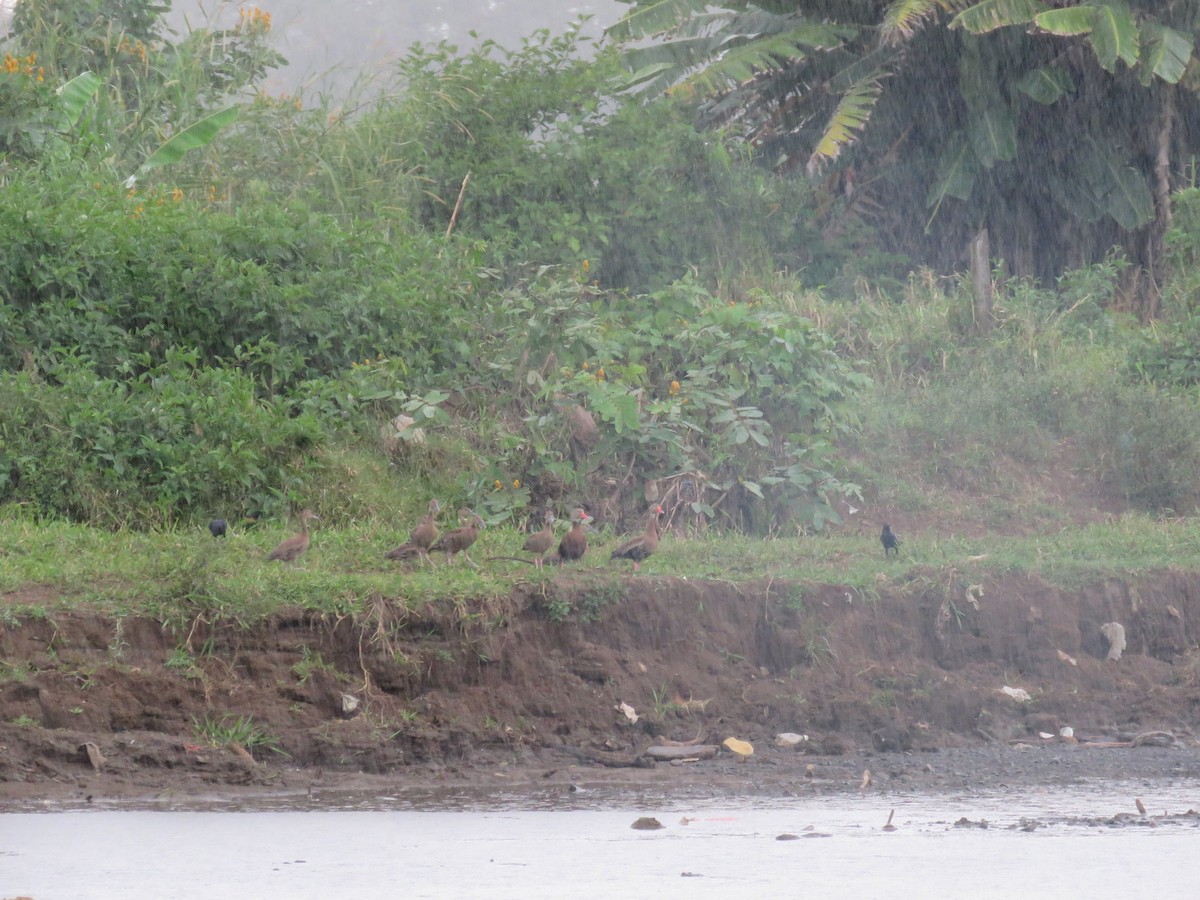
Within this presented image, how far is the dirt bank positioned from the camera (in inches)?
282

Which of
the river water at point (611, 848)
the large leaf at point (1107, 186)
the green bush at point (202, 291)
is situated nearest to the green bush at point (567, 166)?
the green bush at point (202, 291)

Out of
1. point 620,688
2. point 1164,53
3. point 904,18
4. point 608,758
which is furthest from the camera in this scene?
point 904,18

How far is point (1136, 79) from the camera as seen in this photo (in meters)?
16.0

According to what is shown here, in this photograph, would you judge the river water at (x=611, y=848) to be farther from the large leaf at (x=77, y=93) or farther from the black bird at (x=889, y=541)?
the large leaf at (x=77, y=93)

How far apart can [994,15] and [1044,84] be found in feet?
3.67

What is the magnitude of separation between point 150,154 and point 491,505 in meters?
5.43

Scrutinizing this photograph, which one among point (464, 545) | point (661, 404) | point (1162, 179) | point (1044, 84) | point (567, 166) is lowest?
point (464, 545)

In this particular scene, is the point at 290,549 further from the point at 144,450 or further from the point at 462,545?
the point at 144,450

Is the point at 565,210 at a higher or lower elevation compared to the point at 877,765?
higher

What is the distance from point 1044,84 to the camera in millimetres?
15531

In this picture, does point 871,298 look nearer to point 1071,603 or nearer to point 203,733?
point 1071,603

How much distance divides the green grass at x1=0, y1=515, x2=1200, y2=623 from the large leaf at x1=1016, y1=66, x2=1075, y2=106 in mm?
6101

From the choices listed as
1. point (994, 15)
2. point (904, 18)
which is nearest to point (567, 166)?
point (904, 18)

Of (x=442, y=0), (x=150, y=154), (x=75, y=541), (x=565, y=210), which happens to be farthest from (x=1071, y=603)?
(x=442, y=0)
